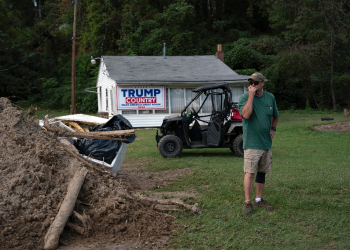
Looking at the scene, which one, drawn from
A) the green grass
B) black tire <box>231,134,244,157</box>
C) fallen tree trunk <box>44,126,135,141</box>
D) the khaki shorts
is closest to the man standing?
the khaki shorts

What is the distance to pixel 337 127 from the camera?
17.8 m

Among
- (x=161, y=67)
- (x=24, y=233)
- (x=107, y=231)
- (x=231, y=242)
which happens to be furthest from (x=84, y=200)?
(x=161, y=67)

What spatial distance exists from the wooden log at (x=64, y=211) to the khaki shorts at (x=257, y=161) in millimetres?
2241

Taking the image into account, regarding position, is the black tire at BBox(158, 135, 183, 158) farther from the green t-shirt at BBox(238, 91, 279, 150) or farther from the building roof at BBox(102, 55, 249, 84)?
the building roof at BBox(102, 55, 249, 84)

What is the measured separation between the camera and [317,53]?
98.4 ft

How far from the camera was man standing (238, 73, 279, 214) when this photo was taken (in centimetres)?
536

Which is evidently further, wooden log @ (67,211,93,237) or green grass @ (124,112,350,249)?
wooden log @ (67,211,93,237)

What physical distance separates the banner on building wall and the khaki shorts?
650 inches

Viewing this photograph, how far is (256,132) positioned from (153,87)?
1677 centimetres

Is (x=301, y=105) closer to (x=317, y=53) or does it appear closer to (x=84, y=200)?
(x=317, y=53)

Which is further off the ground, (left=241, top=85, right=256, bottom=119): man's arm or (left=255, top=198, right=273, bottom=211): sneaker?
(left=241, top=85, right=256, bottom=119): man's arm

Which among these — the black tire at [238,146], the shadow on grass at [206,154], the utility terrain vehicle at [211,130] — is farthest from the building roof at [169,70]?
the black tire at [238,146]

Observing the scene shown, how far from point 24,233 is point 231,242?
2.28m

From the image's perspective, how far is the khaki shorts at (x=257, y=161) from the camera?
5.36m
